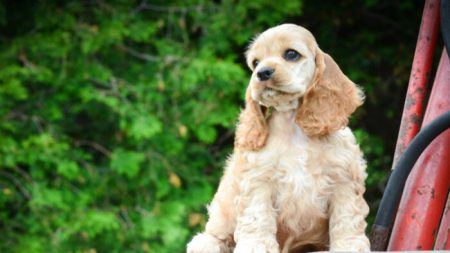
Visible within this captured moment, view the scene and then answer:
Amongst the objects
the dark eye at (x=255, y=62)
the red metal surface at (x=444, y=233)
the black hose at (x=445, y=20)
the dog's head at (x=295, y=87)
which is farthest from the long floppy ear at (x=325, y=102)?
the red metal surface at (x=444, y=233)

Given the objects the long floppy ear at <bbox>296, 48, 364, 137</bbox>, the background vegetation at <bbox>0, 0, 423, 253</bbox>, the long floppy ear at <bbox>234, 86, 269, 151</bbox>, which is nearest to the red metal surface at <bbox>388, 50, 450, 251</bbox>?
the long floppy ear at <bbox>296, 48, 364, 137</bbox>

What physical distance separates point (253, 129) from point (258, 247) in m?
0.24

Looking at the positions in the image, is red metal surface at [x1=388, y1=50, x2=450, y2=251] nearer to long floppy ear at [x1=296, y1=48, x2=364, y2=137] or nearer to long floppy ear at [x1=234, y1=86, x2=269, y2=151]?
long floppy ear at [x1=296, y1=48, x2=364, y2=137]

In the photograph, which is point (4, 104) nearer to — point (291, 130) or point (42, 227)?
point (42, 227)

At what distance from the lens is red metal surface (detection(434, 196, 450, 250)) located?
1669mm

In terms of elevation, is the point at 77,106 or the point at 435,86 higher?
the point at 77,106

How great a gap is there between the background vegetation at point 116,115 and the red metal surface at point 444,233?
2.84 metres

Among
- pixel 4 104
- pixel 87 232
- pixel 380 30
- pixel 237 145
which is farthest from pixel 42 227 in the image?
pixel 237 145

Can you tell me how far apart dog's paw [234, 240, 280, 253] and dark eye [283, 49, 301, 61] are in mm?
361

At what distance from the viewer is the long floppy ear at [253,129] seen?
160 cm

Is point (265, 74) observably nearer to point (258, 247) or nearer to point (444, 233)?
point (258, 247)

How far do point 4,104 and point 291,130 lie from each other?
3255 millimetres

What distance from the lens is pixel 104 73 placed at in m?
4.71

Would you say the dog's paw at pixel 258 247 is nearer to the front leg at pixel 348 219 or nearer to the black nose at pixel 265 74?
the front leg at pixel 348 219
